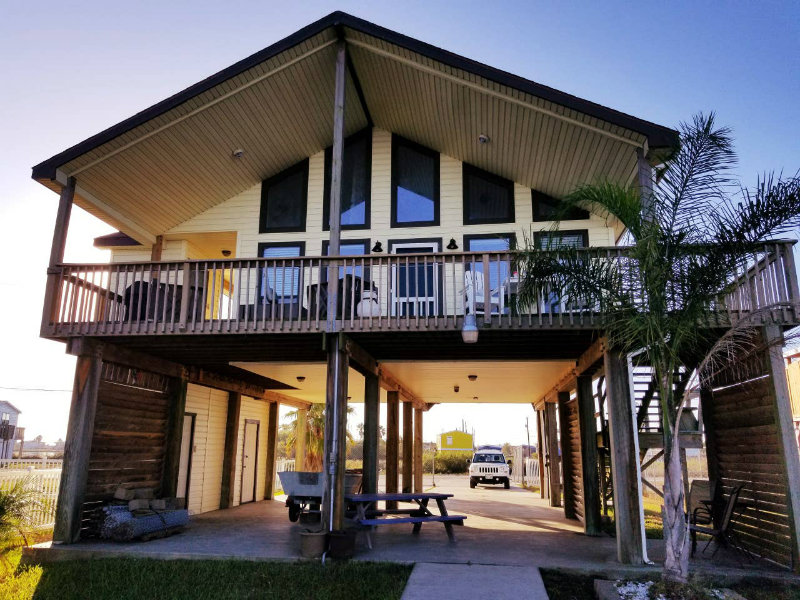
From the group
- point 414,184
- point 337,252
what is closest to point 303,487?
point 337,252

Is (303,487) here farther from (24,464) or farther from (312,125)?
(24,464)

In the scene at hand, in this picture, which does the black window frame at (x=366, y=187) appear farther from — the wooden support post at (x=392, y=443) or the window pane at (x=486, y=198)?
the wooden support post at (x=392, y=443)

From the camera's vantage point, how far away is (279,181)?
1242 centimetres

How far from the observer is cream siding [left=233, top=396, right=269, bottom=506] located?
1530 centimetres

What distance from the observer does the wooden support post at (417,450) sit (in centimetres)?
1701

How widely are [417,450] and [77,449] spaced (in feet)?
35.4

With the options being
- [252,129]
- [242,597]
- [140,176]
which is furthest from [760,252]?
[140,176]

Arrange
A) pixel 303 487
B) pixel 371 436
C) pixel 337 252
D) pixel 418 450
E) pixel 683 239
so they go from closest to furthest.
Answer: pixel 683 239, pixel 337 252, pixel 371 436, pixel 303 487, pixel 418 450

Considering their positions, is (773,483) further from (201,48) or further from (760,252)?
(201,48)

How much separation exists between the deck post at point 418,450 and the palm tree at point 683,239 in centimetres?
1110

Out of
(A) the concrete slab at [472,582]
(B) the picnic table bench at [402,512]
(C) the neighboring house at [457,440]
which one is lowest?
(A) the concrete slab at [472,582]

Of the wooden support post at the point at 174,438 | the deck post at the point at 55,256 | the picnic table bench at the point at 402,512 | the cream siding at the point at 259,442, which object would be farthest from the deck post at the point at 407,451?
the deck post at the point at 55,256

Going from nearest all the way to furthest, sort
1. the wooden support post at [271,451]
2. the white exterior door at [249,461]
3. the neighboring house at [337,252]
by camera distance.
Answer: the neighboring house at [337,252], the white exterior door at [249,461], the wooden support post at [271,451]

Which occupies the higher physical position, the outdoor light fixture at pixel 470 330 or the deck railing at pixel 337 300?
the deck railing at pixel 337 300
